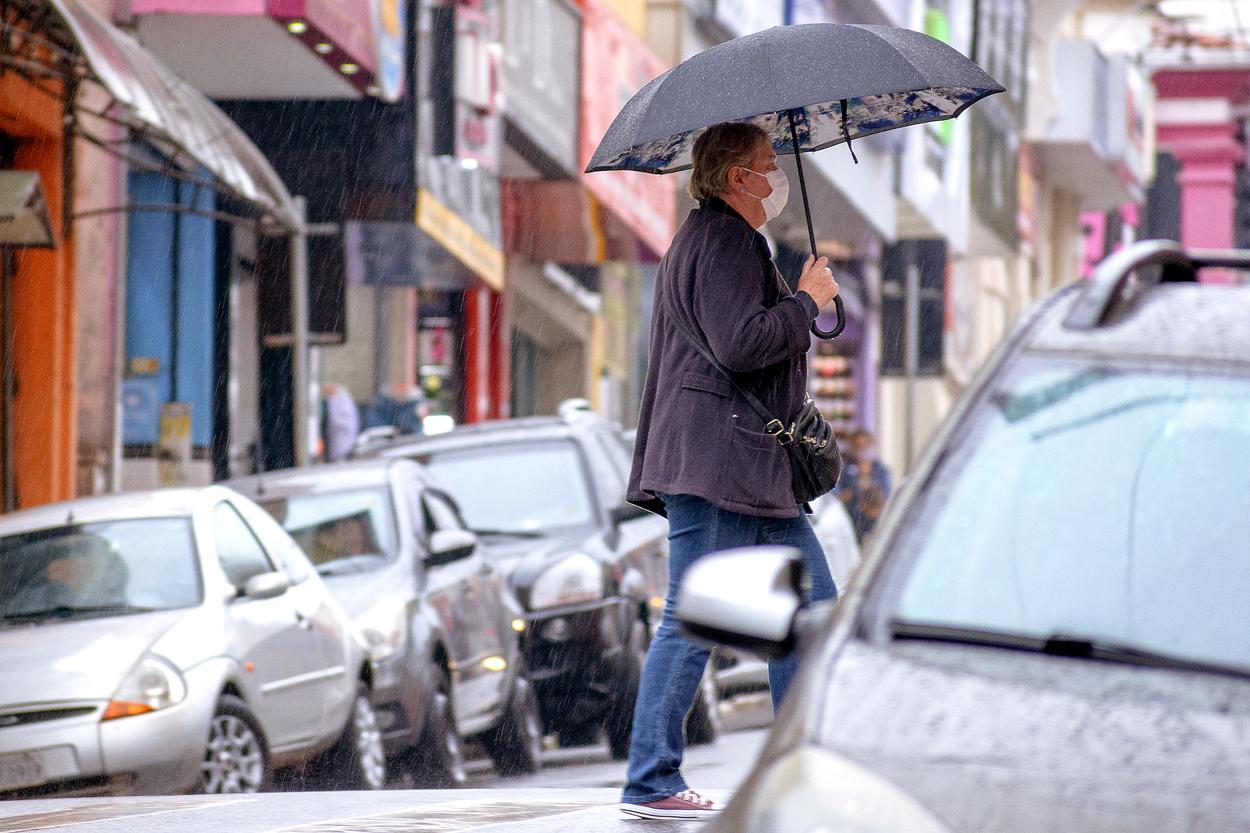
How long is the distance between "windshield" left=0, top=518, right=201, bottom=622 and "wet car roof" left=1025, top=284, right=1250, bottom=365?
22.0 feet

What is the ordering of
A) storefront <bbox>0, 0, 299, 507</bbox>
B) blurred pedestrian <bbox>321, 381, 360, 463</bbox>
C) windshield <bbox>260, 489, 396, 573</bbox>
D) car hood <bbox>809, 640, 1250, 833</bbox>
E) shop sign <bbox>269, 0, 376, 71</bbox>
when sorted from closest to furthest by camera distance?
car hood <bbox>809, 640, 1250, 833</bbox> < windshield <bbox>260, 489, 396, 573</bbox> < storefront <bbox>0, 0, 299, 507</bbox> < shop sign <bbox>269, 0, 376, 71</bbox> < blurred pedestrian <bbox>321, 381, 360, 463</bbox>

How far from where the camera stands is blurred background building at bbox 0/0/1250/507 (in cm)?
1627

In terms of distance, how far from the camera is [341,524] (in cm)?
1281

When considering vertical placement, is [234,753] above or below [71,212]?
below

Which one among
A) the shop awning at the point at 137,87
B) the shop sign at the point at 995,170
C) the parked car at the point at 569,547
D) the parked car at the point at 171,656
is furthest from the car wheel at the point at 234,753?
the shop sign at the point at 995,170

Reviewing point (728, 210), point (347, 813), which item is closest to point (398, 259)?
point (347, 813)

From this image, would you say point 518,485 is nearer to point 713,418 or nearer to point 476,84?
point 476,84

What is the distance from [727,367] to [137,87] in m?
7.33

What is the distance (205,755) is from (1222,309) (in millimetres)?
6502

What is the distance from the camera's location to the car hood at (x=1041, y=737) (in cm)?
316

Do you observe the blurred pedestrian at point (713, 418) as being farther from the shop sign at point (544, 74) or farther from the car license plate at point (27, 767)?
the shop sign at point (544, 74)

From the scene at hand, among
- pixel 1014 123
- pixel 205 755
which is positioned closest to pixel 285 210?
pixel 205 755

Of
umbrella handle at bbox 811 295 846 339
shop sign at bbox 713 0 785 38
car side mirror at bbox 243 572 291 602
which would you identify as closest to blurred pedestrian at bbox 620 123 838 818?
umbrella handle at bbox 811 295 846 339

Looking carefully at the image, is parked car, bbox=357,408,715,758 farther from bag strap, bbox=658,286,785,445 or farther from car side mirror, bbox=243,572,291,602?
bag strap, bbox=658,286,785,445
